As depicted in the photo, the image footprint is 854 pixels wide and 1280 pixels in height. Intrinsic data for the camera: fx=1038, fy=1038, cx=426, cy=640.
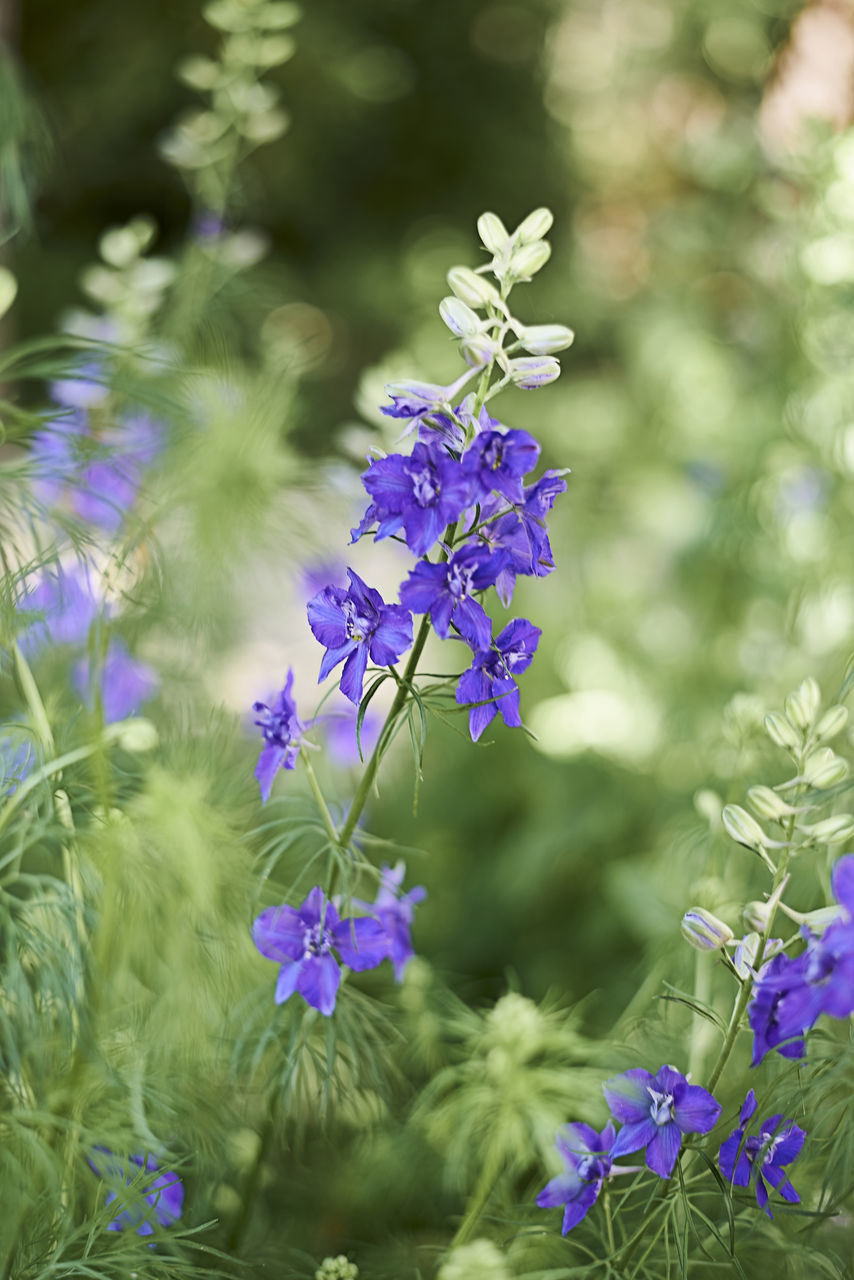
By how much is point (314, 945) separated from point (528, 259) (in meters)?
0.74

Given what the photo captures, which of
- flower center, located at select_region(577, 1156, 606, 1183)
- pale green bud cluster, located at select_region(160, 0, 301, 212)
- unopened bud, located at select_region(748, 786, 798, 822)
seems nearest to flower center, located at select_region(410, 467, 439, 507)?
unopened bud, located at select_region(748, 786, 798, 822)

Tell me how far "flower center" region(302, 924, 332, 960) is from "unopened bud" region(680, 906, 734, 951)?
0.37 metres

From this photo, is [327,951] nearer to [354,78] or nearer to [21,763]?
[21,763]

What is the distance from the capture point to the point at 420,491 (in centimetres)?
95

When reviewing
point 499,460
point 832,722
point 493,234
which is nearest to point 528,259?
point 493,234

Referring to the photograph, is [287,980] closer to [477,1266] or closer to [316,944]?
[316,944]

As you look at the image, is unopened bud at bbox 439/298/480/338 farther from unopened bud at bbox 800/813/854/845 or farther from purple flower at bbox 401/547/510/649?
unopened bud at bbox 800/813/854/845

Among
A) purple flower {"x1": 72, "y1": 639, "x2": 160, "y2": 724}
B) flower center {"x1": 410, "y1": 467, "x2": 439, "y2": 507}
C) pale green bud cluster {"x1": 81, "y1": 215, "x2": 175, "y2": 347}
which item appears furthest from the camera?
pale green bud cluster {"x1": 81, "y1": 215, "x2": 175, "y2": 347}

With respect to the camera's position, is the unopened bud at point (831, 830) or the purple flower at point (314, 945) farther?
the purple flower at point (314, 945)

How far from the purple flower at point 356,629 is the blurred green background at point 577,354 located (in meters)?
0.68

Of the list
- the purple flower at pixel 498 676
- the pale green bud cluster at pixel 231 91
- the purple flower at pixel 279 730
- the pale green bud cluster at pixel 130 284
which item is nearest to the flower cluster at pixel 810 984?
the purple flower at pixel 498 676

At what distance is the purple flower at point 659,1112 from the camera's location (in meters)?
1.00

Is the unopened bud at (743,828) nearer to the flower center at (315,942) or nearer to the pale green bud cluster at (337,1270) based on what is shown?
the flower center at (315,942)

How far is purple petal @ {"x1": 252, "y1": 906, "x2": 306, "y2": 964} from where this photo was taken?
109cm
